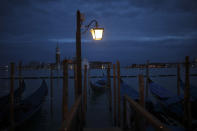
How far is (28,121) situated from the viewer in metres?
6.09

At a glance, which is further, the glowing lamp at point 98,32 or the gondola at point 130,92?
the gondola at point 130,92

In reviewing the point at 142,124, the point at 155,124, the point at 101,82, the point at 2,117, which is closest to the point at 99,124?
the point at 2,117

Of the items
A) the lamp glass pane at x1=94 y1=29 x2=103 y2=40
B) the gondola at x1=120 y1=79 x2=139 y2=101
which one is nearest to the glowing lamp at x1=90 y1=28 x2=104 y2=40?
the lamp glass pane at x1=94 y1=29 x2=103 y2=40

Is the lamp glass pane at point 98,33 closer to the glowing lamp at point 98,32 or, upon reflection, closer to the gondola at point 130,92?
the glowing lamp at point 98,32

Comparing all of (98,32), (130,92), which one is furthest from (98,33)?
(130,92)

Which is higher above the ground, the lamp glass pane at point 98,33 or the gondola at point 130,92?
the lamp glass pane at point 98,33

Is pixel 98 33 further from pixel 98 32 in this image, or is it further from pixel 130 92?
pixel 130 92

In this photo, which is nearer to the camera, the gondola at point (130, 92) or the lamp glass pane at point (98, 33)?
the lamp glass pane at point (98, 33)

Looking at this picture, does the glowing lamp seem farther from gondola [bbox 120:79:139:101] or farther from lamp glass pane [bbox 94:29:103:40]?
gondola [bbox 120:79:139:101]

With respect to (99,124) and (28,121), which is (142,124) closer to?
(99,124)

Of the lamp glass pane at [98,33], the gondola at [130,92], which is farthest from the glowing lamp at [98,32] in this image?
the gondola at [130,92]

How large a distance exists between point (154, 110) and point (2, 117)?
492 cm

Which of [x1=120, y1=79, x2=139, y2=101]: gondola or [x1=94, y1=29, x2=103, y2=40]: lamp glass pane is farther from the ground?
[x1=94, y1=29, x2=103, y2=40]: lamp glass pane

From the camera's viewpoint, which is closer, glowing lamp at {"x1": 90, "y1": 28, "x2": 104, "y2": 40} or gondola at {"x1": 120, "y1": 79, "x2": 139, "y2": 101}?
glowing lamp at {"x1": 90, "y1": 28, "x2": 104, "y2": 40}
